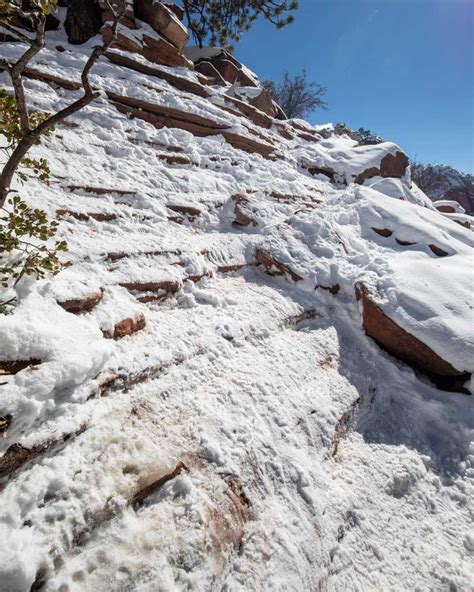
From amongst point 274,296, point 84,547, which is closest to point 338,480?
point 84,547

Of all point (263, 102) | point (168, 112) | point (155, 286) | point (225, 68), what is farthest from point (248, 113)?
point (155, 286)

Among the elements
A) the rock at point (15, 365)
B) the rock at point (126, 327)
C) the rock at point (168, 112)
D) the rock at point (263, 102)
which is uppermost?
the rock at point (263, 102)

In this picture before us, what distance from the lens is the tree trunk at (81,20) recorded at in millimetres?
6214

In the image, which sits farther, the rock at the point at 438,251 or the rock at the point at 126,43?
the rock at the point at 126,43

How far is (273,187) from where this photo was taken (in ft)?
17.5

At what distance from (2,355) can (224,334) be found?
1371 millimetres

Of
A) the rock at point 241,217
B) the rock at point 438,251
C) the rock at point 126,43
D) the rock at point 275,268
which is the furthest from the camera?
the rock at point 126,43

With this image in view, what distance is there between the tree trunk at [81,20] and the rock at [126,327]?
23.9 feet

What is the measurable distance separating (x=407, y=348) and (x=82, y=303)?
291 centimetres

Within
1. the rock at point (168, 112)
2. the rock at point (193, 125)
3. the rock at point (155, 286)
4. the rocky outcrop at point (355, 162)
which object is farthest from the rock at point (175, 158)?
the rocky outcrop at point (355, 162)

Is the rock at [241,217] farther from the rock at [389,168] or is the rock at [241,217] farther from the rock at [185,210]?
the rock at [389,168]

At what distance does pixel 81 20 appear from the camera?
6320mm

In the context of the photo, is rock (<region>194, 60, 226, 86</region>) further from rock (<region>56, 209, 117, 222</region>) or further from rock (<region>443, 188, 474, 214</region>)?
rock (<region>443, 188, 474, 214</region>)

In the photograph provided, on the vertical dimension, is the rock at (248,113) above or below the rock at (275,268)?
above
